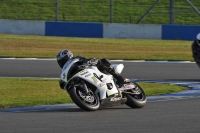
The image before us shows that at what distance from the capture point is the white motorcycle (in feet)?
34.5

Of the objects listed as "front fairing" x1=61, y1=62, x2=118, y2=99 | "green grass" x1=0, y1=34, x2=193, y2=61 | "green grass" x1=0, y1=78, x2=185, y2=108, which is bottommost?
"green grass" x1=0, y1=34, x2=193, y2=61

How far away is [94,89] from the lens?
10.8 m

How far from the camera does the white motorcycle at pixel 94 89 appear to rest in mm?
10508

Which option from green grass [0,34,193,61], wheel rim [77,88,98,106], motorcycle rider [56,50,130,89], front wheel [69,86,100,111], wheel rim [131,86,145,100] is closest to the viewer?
front wheel [69,86,100,111]

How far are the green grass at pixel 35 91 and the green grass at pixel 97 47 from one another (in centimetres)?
776

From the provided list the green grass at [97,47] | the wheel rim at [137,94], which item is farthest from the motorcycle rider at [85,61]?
the green grass at [97,47]

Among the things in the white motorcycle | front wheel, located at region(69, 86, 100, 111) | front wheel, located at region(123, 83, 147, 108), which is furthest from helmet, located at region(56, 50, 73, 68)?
front wheel, located at region(123, 83, 147, 108)

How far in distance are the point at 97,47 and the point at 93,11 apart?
→ 6.69 m

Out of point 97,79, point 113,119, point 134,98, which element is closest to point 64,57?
point 97,79

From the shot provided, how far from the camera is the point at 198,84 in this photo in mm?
15164

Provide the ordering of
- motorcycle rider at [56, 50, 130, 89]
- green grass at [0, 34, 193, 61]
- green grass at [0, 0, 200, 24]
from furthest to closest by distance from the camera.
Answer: green grass at [0, 0, 200, 24] < green grass at [0, 34, 193, 61] < motorcycle rider at [56, 50, 130, 89]

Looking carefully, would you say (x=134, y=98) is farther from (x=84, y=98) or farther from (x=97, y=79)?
(x=84, y=98)

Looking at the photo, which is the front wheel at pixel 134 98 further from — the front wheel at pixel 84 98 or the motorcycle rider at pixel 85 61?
the front wheel at pixel 84 98

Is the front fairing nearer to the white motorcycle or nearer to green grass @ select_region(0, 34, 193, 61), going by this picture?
the white motorcycle
